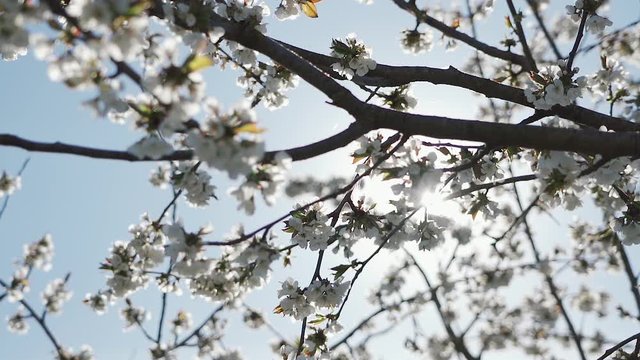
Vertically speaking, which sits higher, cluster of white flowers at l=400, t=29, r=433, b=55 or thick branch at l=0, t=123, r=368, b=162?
cluster of white flowers at l=400, t=29, r=433, b=55

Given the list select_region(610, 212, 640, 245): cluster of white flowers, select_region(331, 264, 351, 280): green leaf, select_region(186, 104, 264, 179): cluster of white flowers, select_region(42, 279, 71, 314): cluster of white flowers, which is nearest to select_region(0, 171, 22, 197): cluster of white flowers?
select_region(42, 279, 71, 314): cluster of white flowers

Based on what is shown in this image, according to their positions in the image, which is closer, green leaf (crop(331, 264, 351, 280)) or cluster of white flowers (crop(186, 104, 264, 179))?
cluster of white flowers (crop(186, 104, 264, 179))

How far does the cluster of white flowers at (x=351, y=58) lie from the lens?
3.36 m

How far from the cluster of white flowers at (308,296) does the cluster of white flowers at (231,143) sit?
1.54 metres

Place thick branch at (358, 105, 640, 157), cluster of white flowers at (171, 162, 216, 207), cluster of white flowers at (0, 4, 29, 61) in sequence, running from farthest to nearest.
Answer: cluster of white flowers at (171, 162, 216, 207)
thick branch at (358, 105, 640, 157)
cluster of white flowers at (0, 4, 29, 61)

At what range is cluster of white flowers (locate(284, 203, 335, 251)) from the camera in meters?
3.06

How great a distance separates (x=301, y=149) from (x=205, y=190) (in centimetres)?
66

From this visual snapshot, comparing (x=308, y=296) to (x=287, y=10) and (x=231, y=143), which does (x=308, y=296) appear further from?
(x=287, y=10)

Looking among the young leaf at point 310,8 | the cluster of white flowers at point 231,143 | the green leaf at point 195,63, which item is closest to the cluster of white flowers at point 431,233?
the young leaf at point 310,8

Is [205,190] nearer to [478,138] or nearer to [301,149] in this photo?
[301,149]

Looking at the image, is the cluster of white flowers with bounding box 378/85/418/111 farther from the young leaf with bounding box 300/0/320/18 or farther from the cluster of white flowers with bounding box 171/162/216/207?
the cluster of white flowers with bounding box 171/162/216/207

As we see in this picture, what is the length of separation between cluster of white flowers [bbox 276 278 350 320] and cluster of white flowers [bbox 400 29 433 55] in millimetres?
2546

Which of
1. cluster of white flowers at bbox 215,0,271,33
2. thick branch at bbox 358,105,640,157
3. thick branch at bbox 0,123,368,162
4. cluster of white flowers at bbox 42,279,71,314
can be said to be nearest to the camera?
thick branch at bbox 0,123,368,162

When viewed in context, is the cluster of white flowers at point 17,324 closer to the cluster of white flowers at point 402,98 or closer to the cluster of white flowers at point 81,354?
the cluster of white flowers at point 81,354
